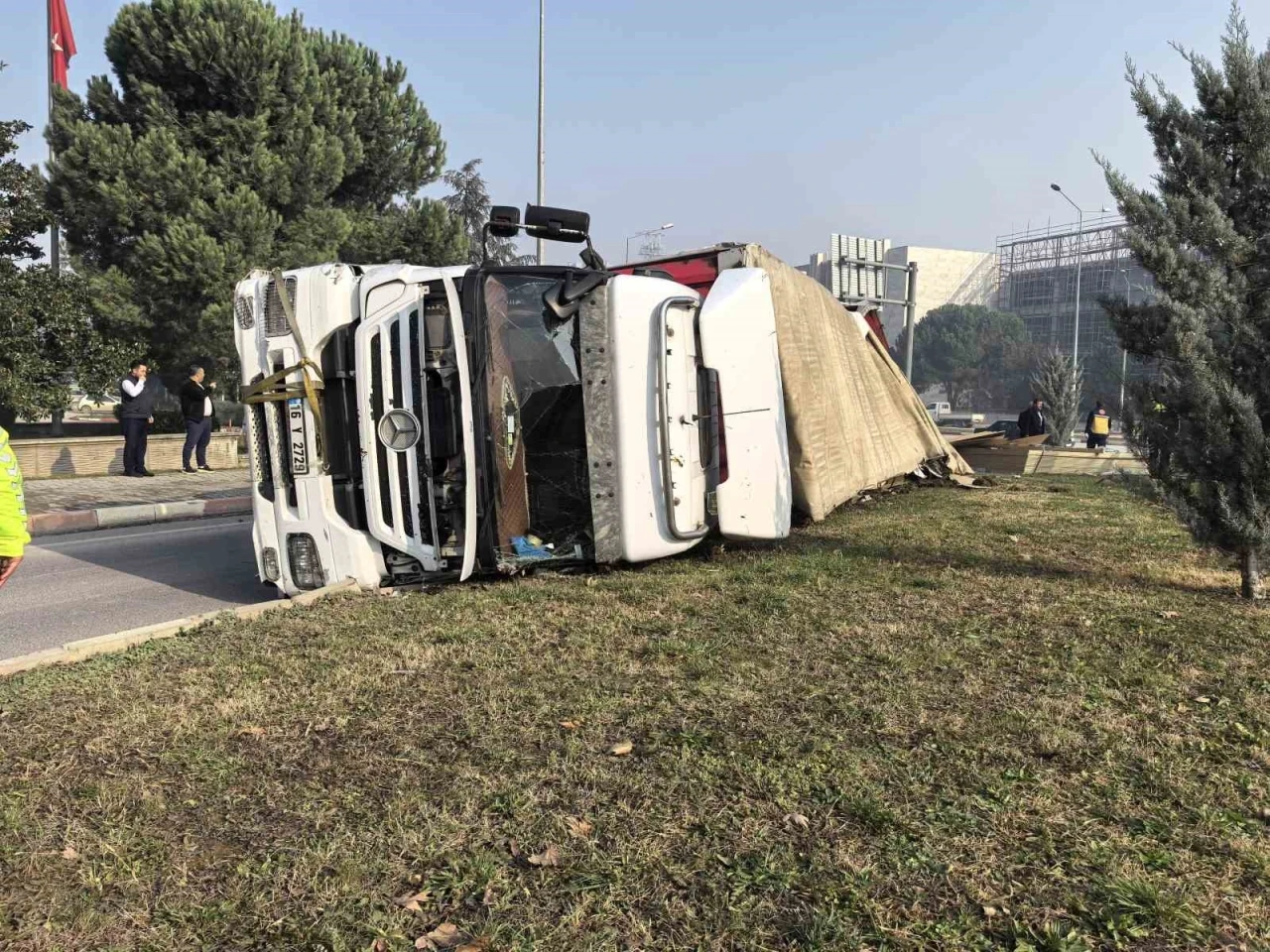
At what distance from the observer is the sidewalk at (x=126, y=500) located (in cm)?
954

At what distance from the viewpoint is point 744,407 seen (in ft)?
18.1

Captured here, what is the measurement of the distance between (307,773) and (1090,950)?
2.29 metres

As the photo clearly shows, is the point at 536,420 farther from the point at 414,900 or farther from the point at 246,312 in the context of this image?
the point at 414,900

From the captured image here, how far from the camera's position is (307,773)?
2.80m

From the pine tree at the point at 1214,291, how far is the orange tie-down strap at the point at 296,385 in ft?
15.4

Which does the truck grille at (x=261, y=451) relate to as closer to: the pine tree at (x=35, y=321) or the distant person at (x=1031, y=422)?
the pine tree at (x=35, y=321)

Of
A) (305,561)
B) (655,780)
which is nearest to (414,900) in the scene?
(655,780)

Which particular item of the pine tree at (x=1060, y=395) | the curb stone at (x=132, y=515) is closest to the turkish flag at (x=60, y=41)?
the curb stone at (x=132, y=515)

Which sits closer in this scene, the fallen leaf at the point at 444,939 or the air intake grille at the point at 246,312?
the fallen leaf at the point at 444,939

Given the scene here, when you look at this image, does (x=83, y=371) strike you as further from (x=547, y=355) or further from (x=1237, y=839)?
(x=1237, y=839)

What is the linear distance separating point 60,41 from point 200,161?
4507 millimetres

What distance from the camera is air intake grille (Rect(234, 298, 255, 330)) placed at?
16.8 ft

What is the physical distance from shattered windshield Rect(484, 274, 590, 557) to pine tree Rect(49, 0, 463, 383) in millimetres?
13047

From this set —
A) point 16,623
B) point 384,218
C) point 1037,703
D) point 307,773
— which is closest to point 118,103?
point 384,218
